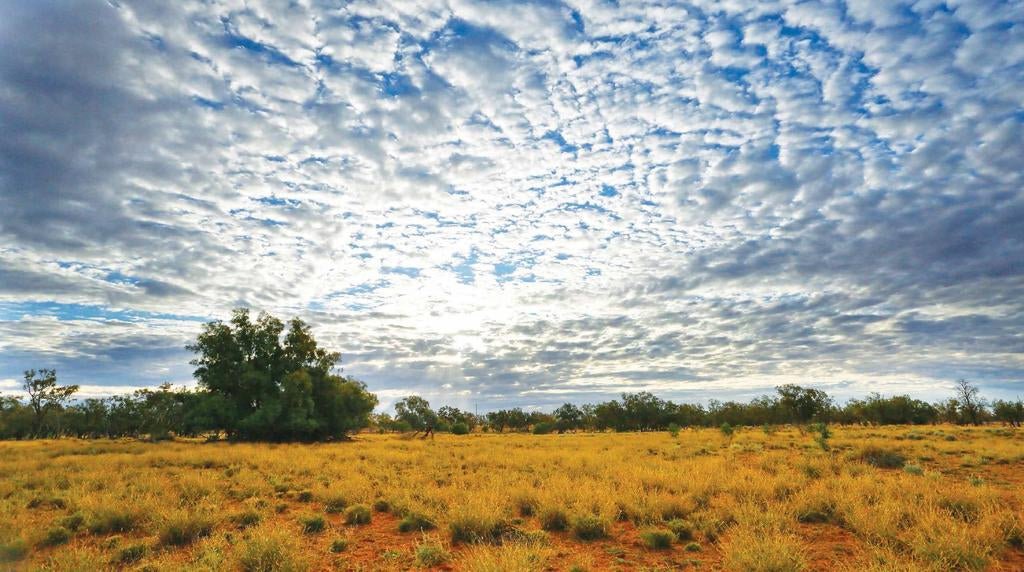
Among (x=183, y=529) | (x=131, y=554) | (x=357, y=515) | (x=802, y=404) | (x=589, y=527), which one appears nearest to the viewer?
(x=131, y=554)

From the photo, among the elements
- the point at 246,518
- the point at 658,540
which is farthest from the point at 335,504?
the point at 658,540

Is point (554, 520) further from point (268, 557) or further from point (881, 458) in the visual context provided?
point (881, 458)

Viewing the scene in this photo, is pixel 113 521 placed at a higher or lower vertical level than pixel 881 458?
lower

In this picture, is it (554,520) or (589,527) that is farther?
(554,520)

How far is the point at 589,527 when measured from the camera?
10.7 meters

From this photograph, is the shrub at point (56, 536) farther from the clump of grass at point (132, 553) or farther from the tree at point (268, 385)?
the tree at point (268, 385)

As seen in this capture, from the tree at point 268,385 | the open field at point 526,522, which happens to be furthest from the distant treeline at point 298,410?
the open field at point 526,522

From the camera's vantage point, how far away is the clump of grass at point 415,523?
11648mm

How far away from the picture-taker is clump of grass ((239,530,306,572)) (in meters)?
8.24

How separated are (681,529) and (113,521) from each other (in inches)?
503

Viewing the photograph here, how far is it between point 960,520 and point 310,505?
604 inches

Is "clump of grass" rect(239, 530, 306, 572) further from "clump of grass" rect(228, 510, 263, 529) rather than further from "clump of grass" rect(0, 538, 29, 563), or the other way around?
"clump of grass" rect(0, 538, 29, 563)

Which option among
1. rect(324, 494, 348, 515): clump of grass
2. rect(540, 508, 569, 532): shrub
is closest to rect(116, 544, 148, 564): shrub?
rect(324, 494, 348, 515): clump of grass

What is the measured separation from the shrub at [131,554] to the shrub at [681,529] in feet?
34.3
